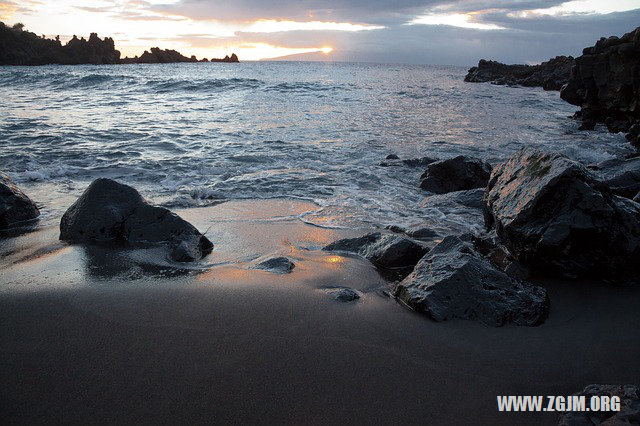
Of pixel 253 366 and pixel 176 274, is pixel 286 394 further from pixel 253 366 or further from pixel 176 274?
pixel 176 274

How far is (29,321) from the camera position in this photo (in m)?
2.71

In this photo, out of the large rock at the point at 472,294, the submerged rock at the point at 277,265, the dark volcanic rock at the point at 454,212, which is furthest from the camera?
the dark volcanic rock at the point at 454,212

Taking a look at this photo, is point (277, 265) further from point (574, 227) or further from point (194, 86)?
point (194, 86)

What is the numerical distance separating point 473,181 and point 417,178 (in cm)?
102

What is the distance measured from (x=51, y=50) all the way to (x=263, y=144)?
8374 centimetres

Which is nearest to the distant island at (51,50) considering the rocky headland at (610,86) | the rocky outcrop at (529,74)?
the rocky outcrop at (529,74)

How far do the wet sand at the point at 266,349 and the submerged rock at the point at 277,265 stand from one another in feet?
0.35

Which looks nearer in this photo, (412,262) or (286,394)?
(286,394)

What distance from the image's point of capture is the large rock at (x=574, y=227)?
3359 mm

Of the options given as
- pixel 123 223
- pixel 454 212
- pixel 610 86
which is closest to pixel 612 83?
pixel 610 86

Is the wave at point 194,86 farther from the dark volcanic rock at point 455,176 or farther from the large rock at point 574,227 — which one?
the large rock at point 574,227

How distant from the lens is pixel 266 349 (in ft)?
8.13

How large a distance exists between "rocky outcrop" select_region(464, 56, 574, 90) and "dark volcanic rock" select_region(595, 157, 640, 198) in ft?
118

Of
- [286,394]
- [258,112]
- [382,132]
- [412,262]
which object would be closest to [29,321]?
[286,394]
